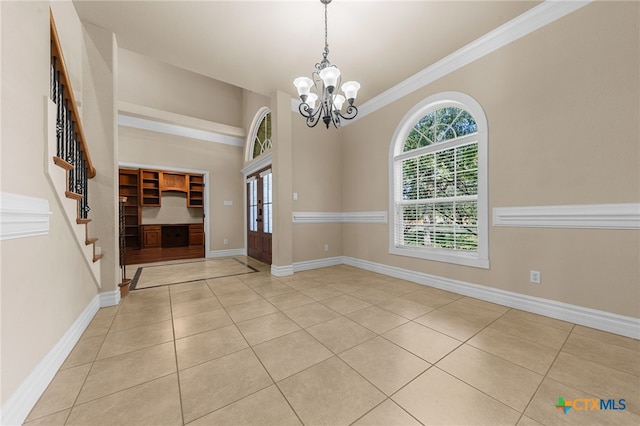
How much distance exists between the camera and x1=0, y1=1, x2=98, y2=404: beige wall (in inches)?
43.8

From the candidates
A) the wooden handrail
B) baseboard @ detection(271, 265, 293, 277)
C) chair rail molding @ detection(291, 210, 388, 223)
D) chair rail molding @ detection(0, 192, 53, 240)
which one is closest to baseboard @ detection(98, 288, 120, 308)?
the wooden handrail

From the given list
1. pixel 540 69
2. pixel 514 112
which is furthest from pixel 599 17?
pixel 514 112

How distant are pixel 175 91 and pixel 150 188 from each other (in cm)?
258

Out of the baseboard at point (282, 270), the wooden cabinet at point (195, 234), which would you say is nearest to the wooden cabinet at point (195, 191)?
the wooden cabinet at point (195, 234)

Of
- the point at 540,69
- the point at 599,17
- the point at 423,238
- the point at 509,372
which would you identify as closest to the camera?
the point at 509,372

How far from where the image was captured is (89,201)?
2.57 metres

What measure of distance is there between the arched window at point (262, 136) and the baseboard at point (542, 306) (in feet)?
12.7

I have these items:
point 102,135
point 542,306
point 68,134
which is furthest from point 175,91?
point 542,306

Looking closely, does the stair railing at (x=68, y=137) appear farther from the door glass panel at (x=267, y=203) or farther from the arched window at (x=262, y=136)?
→ the arched window at (x=262, y=136)

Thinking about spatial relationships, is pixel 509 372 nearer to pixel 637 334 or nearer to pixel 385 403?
pixel 385 403

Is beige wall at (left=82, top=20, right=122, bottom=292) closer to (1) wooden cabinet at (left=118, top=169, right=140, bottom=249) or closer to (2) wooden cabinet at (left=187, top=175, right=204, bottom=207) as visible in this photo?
(1) wooden cabinet at (left=118, top=169, right=140, bottom=249)

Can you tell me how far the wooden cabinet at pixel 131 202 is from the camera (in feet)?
20.3

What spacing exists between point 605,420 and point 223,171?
6.69 metres

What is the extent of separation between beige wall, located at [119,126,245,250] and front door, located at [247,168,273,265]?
0.52 meters
